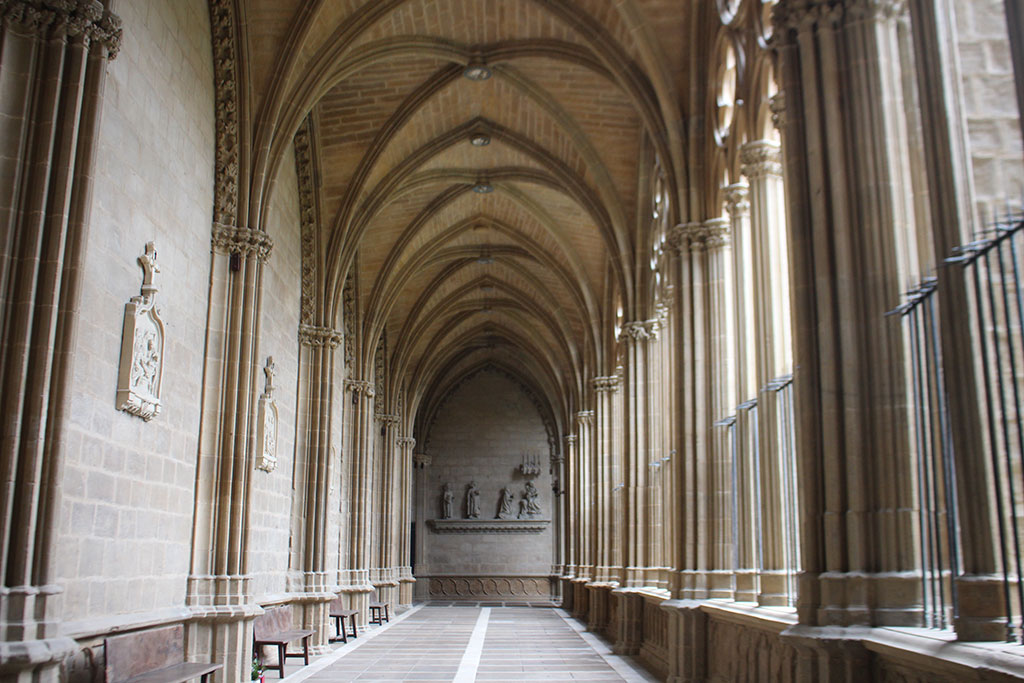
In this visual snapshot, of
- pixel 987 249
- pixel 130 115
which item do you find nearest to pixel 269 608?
pixel 130 115

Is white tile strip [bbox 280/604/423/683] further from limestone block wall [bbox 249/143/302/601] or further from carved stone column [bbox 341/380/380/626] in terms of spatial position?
limestone block wall [bbox 249/143/302/601]

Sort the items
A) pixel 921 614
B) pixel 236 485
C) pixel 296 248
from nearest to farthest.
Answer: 1. pixel 921 614
2. pixel 236 485
3. pixel 296 248

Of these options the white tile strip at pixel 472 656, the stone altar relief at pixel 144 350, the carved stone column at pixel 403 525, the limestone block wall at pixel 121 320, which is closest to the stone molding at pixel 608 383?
the white tile strip at pixel 472 656

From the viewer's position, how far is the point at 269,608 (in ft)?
44.0

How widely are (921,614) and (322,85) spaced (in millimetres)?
10658

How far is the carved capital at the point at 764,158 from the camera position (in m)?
9.27

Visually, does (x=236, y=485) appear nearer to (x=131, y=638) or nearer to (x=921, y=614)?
(x=131, y=638)

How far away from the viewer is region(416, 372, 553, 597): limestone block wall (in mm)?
36000

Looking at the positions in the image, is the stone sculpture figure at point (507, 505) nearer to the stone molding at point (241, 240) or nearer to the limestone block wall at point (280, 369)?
the limestone block wall at point (280, 369)

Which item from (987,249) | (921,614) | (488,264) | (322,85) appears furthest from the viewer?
(488,264)

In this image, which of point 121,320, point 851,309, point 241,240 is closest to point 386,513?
point 241,240

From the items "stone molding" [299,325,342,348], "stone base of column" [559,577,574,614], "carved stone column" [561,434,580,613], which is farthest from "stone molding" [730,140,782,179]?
"stone base of column" [559,577,574,614]

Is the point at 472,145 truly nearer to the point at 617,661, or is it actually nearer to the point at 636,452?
the point at 636,452

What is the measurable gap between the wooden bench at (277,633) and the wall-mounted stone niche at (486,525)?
73.4ft
